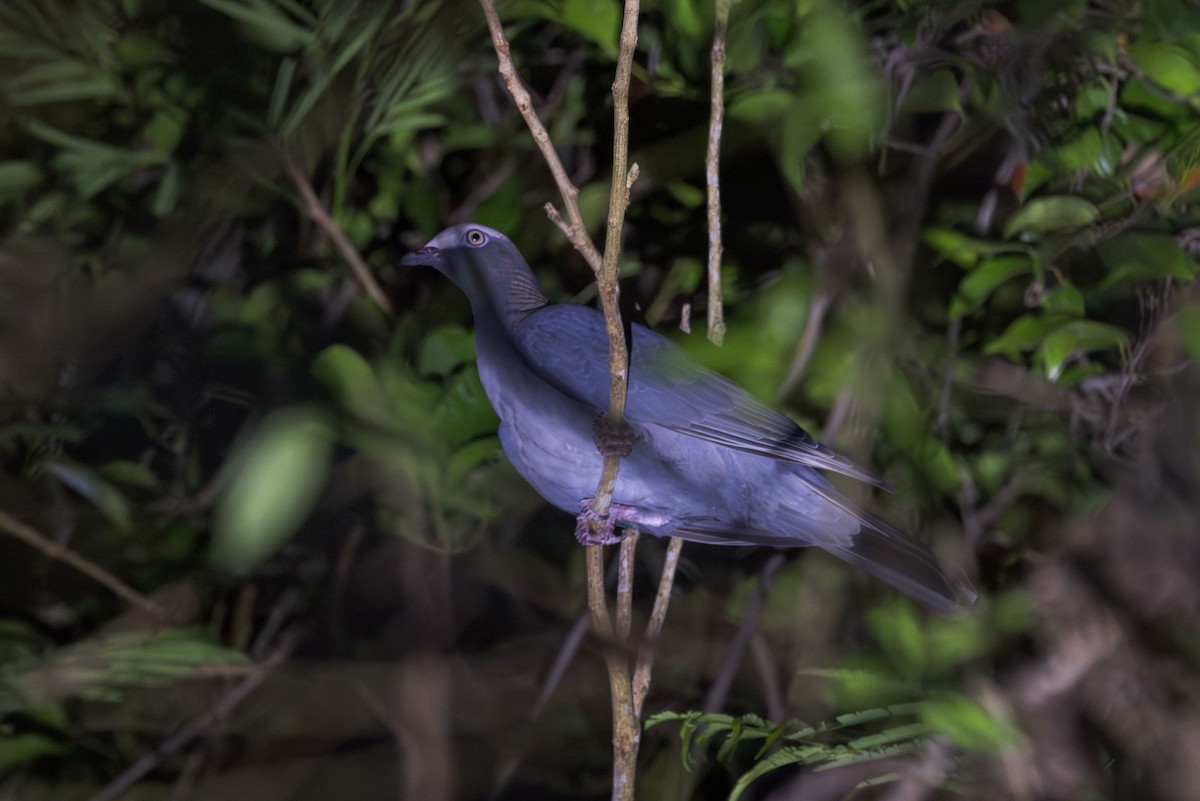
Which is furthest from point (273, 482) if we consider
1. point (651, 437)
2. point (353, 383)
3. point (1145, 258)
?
point (1145, 258)

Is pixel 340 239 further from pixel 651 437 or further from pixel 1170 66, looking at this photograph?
pixel 1170 66

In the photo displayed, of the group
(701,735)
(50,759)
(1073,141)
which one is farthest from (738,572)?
(50,759)

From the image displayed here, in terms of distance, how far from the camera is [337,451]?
74cm

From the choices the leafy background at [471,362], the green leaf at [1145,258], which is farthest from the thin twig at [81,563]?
the green leaf at [1145,258]

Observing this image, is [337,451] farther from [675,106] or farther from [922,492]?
[922,492]

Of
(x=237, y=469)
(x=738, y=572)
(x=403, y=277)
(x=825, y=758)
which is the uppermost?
(x=403, y=277)

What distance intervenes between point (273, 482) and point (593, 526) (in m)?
0.28

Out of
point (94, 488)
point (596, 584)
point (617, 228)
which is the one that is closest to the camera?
point (617, 228)

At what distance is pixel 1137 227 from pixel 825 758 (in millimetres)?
571

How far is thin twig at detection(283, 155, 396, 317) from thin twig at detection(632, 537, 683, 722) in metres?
0.32

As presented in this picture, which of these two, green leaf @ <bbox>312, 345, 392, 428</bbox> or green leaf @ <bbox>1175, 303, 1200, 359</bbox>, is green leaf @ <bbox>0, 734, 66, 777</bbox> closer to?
green leaf @ <bbox>312, 345, 392, 428</bbox>

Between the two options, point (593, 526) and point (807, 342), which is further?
point (807, 342)

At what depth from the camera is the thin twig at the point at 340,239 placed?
0.77 meters

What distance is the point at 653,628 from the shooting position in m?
0.74
